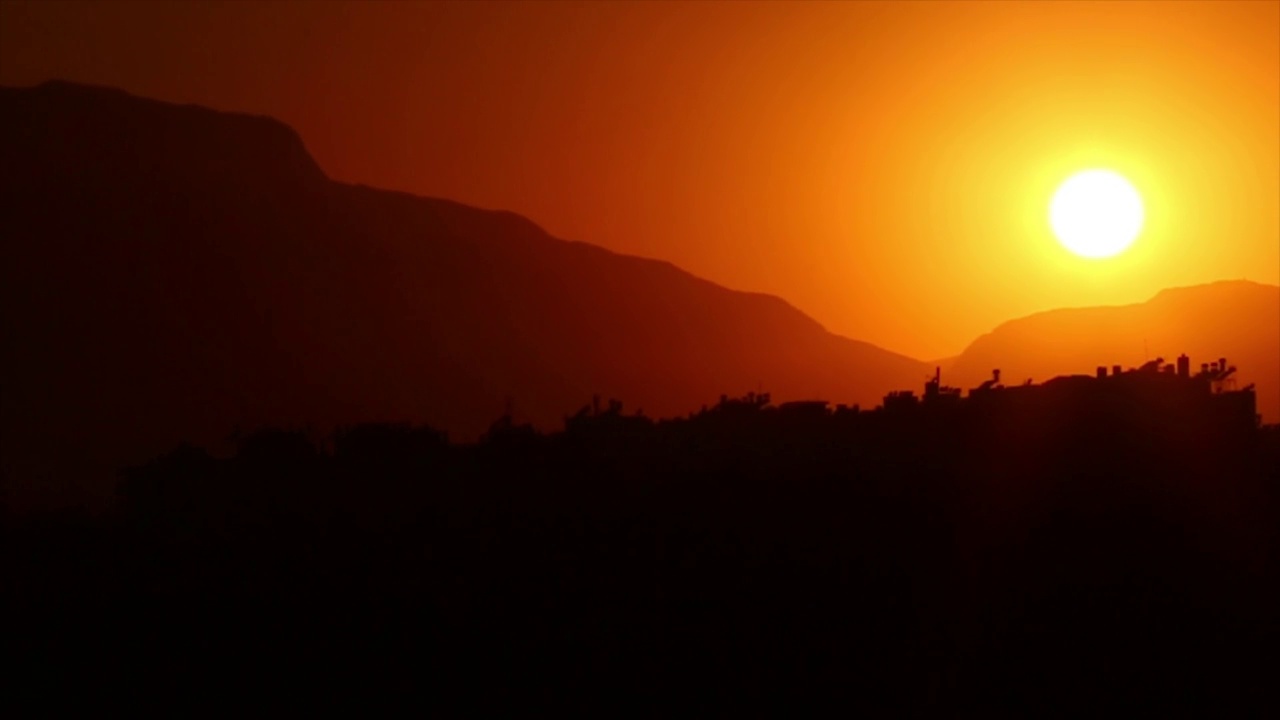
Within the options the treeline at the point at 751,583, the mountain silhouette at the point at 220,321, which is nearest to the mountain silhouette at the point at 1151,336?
the mountain silhouette at the point at 220,321

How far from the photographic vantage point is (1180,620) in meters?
25.8

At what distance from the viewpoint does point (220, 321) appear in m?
140

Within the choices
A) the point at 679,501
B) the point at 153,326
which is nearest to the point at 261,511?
the point at 679,501

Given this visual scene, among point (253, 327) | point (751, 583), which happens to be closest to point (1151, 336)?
point (253, 327)

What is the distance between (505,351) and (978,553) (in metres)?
151

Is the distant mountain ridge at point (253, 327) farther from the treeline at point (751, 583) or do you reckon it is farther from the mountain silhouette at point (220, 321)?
the treeline at point (751, 583)

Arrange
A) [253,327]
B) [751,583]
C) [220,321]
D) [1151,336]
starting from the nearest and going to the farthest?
[751,583], [1151,336], [220,321], [253,327]

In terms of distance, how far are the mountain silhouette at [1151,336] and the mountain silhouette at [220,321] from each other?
31500mm

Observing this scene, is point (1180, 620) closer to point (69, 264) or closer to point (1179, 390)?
point (1179, 390)

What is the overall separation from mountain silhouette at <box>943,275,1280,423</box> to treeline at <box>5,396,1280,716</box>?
54.3 metres

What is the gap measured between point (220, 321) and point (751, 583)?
386 ft

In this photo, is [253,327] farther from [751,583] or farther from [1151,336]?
[751,583]

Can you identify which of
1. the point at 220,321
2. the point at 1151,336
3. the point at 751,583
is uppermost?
the point at 1151,336

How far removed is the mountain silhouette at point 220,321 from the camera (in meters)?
119
